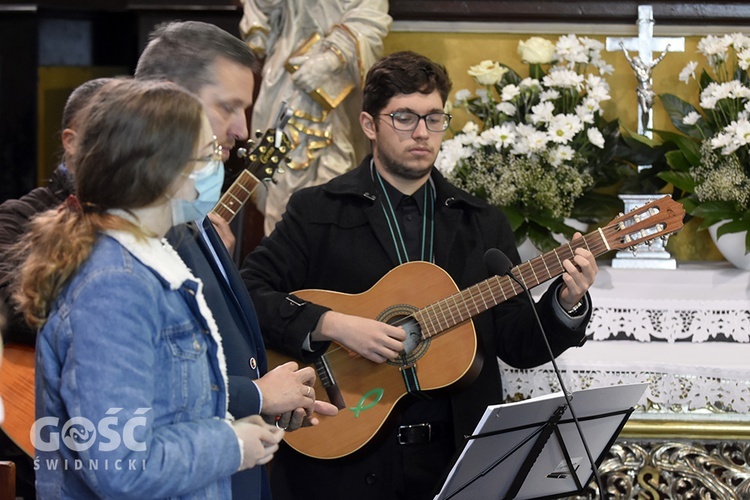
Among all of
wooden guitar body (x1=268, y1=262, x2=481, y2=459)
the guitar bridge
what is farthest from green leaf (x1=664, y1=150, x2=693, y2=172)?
the guitar bridge

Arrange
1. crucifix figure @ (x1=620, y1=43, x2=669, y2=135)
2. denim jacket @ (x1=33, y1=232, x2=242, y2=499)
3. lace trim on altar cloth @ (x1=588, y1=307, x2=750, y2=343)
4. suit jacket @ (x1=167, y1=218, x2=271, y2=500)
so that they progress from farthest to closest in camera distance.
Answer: crucifix figure @ (x1=620, y1=43, x2=669, y2=135)
lace trim on altar cloth @ (x1=588, y1=307, x2=750, y2=343)
suit jacket @ (x1=167, y1=218, x2=271, y2=500)
denim jacket @ (x1=33, y1=232, x2=242, y2=499)

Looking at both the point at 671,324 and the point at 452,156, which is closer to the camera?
the point at 671,324

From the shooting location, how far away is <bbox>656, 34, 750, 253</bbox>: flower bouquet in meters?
3.94

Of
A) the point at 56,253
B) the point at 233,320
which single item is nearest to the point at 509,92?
the point at 233,320

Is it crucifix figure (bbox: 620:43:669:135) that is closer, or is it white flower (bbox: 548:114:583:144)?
white flower (bbox: 548:114:583:144)

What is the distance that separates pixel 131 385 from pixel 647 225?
178 centimetres

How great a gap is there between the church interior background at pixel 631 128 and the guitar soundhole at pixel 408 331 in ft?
1.97

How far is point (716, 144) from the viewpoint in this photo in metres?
3.95

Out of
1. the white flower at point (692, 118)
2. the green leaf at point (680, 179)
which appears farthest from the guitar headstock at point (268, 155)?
the white flower at point (692, 118)

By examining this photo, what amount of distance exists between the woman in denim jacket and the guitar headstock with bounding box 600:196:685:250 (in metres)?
1.44

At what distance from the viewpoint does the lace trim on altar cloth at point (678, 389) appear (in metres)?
3.51

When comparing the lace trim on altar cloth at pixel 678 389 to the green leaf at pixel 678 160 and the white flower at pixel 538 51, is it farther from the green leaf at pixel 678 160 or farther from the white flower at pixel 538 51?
the white flower at pixel 538 51

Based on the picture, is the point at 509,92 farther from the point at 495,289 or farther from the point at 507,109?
the point at 495,289

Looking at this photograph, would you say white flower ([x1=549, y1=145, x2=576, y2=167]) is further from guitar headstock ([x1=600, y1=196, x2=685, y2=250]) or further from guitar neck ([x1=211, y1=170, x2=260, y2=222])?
guitar neck ([x1=211, y1=170, x2=260, y2=222])
